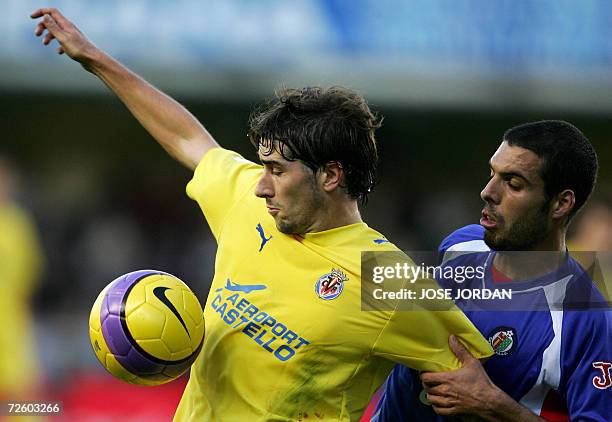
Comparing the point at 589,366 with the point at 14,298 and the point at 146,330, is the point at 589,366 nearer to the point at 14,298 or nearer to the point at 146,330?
the point at 146,330

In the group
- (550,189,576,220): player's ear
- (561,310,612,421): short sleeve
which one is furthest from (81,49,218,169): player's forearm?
(561,310,612,421): short sleeve

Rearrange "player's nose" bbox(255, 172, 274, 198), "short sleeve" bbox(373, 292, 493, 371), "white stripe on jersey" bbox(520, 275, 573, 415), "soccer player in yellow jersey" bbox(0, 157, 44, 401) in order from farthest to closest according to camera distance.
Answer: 1. "soccer player in yellow jersey" bbox(0, 157, 44, 401)
2. "white stripe on jersey" bbox(520, 275, 573, 415)
3. "player's nose" bbox(255, 172, 274, 198)
4. "short sleeve" bbox(373, 292, 493, 371)

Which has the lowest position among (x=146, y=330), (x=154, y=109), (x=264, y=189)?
(x=146, y=330)

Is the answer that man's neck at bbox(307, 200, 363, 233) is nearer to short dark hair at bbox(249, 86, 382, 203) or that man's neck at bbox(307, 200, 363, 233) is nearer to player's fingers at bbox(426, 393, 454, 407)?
short dark hair at bbox(249, 86, 382, 203)

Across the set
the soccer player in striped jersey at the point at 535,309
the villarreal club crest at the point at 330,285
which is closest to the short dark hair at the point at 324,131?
the villarreal club crest at the point at 330,285

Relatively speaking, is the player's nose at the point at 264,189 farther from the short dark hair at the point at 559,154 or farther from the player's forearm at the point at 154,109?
the short dark hair at the point at 559,154

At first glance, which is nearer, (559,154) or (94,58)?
(559,154)

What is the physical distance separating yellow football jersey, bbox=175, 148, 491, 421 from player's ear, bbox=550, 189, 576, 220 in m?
0.68

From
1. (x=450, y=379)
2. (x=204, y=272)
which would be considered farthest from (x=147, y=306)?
(x=204, y=272)

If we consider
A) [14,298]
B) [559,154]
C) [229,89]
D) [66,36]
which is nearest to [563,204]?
[559,154]

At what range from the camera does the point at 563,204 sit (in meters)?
4.56

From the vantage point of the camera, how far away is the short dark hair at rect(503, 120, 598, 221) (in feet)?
14.7

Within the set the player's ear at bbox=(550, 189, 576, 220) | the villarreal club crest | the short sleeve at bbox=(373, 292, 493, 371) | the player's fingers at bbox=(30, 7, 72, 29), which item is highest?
the player's fingers at bbox=(30, 7, 72, 29)

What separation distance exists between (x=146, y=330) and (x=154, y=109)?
1180 mm
